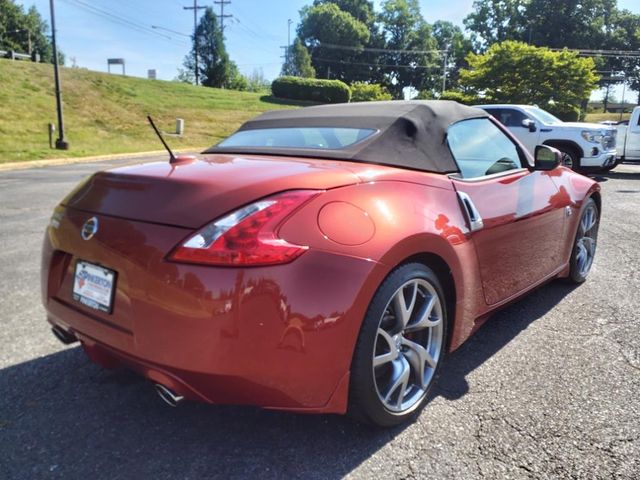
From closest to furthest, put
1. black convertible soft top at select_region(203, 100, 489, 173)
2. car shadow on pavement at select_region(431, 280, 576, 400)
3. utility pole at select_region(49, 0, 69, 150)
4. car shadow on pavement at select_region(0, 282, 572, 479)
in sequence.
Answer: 1. car shadow on pavement at select_region(0, 282, 572, 479)
2. black convertible soft top at select_region(203, 100, 489, 173)
3. car shadow on pavement at select_region(431, 280, 576, 400)
4. utility pole at select_region(49, 0, 69, 150)

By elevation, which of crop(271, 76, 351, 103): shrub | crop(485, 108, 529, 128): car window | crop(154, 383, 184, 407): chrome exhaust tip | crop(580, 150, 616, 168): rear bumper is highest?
crop(271, 76, 351, 103): shrub

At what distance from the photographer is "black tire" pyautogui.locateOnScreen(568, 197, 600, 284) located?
4066 millimetres

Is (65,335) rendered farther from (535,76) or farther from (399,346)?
(535,76)

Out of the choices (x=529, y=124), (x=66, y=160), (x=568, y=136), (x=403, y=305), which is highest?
(x=529, y=124)

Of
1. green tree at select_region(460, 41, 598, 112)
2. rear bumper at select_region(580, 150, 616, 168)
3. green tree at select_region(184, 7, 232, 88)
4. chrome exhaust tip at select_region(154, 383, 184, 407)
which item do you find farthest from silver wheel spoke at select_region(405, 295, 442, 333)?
green tree at select_region(184, 7, 232, 88)

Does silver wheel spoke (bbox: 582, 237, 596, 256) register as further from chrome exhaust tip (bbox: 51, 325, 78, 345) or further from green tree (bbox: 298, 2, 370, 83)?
green tree (bbox: 298, 2, 370, 83)

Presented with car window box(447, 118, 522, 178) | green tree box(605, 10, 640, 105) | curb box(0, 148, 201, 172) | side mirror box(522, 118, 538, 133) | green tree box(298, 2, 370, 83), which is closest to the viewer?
car window box(447, 118, 522, 178)

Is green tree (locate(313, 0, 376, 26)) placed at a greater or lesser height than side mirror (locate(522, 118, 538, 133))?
greater

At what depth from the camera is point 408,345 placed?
7.63 feet

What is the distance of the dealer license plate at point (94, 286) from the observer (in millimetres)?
1998

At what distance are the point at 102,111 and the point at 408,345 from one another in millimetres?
29659

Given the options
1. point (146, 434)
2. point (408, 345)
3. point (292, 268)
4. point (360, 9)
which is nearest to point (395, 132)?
point (408, 345)

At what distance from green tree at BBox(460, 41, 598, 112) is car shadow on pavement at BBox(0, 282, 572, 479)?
33086mm

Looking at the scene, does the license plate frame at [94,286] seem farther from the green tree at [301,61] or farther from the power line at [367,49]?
the power line at [367,49]
